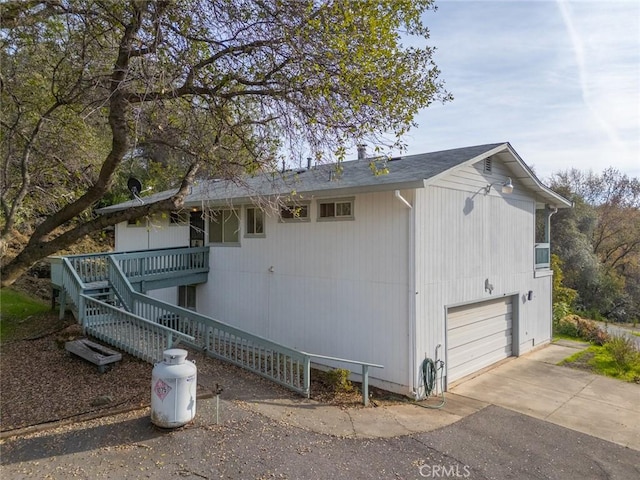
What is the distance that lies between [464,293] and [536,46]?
5.26 meters

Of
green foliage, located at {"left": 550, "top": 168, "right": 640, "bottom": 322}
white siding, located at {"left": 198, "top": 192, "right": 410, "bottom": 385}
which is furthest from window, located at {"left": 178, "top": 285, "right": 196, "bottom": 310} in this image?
green foliage, located at {"left": 550, "top": 168, "right": 640, "bottom": 322}

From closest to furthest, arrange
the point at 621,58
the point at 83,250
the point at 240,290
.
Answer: the point at 621,58 < the point at 240,290 < the point at 83,250

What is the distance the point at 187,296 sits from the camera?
13.2 metres

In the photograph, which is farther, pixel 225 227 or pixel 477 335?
pixel 225 227

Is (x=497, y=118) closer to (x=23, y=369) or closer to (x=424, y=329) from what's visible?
(x=424, y=329)

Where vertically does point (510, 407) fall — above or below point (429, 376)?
below

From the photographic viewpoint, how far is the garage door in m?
9.41

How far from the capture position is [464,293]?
9523 millimetres

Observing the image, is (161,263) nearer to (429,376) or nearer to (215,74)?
(215,74)

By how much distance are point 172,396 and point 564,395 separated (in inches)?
308

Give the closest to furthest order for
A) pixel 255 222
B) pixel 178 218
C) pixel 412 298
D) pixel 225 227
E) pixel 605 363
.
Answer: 1. pixel 412 298
2. pixel 605 363
3. pixel 255 222
4. pixel 225 227
5. pixel 178 218

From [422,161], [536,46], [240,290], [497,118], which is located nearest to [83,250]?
[240,290]

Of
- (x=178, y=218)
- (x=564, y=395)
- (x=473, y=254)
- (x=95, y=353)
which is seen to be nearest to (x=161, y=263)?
(x=178, y=218)

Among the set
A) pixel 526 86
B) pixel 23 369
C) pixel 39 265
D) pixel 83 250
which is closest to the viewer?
pixel 23 369
